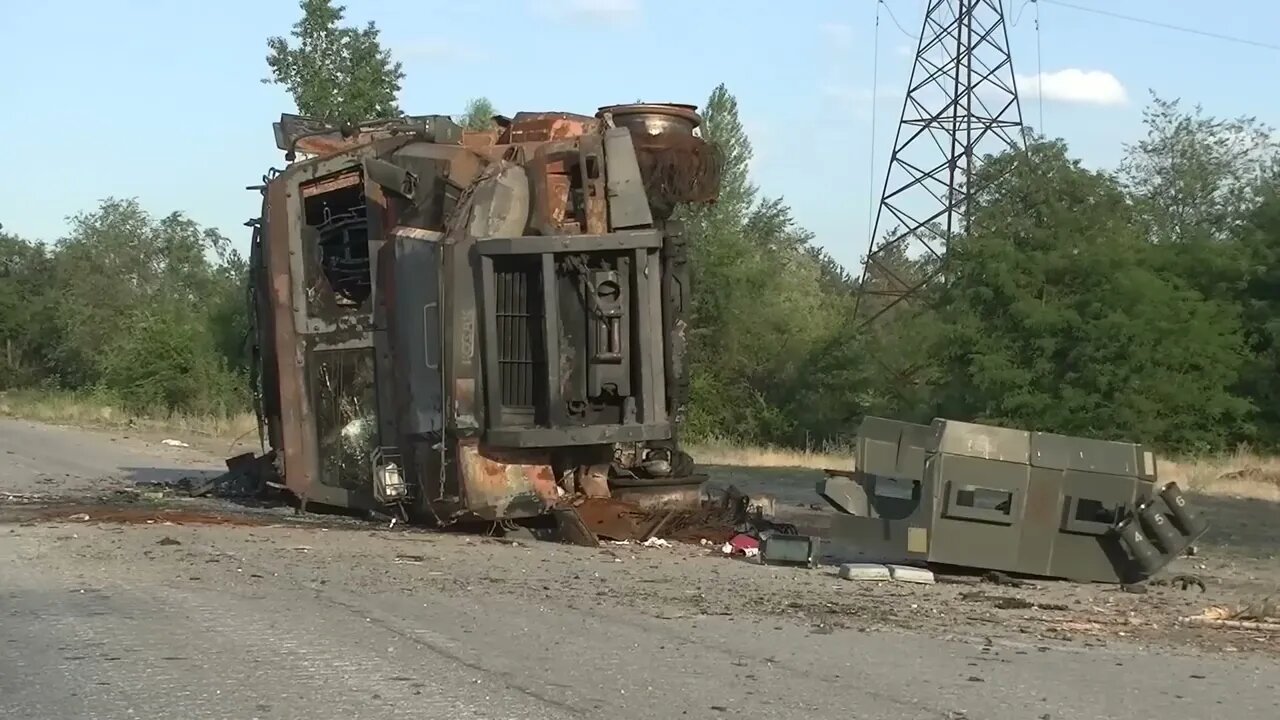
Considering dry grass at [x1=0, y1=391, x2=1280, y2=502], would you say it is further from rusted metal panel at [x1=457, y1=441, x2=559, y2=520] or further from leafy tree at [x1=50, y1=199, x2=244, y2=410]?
rusted metal panel at [x1=457, y1=441, x2=559, y2=520]

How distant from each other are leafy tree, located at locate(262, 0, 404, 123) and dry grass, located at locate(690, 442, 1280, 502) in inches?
591

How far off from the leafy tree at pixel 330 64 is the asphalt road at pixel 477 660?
33.1 meters

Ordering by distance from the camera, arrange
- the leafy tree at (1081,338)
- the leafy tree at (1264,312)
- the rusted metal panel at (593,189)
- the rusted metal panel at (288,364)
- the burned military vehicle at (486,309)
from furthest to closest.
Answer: the leafy tree at (1264,312) < the leafy tree at (1081,338) < the rusted metal panel at (288,364) < the rusted metal panel at (593,189) < the burned military vehicle at (486,309)

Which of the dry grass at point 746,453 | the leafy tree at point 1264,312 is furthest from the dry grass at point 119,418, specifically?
the leafy tree at point 1264,312

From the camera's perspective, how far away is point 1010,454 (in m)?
10.4

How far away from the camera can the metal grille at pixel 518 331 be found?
11.6m

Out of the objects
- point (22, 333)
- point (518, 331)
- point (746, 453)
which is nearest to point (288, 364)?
point (518, 331)

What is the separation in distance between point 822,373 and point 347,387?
98.1 ft

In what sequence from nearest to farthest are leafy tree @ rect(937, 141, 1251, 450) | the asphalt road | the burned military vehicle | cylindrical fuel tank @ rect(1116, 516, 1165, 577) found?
1. the asphalt road
2. cylindrical fuel tank @ rect(1116, 516, 1165, 577)
3. the burned military vehicle
4. leafy tree @ rect(937, 141, 1251, 450)

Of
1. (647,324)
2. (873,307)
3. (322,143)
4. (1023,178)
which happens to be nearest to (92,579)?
(647,324)

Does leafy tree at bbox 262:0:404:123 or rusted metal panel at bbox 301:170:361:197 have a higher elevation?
leafy tree at bbox 262:0:404:123

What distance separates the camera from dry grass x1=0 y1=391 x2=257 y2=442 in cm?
3438

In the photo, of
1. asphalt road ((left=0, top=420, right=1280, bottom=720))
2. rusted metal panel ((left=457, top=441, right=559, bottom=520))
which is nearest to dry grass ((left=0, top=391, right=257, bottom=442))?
rusted metal panel ((left=457, top=441, right=559, bottom=520))

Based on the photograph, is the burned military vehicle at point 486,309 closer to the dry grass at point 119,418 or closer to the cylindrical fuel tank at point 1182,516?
the cylindrical fuel tank at point 1182,516
